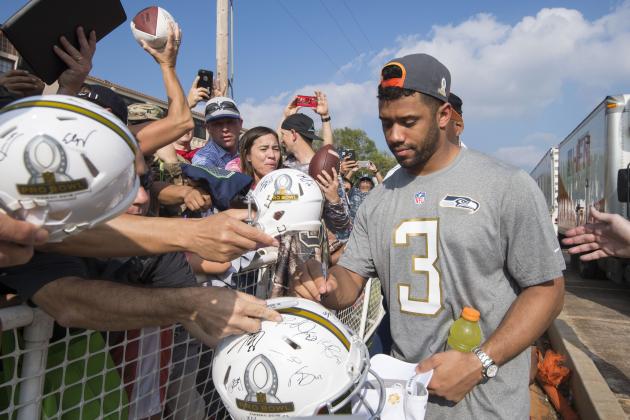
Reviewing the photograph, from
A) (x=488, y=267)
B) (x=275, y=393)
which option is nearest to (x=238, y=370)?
(x=275, y=393)

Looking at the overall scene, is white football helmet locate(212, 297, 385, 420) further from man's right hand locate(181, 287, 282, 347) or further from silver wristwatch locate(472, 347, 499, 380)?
silver wristwatch locate(472, 347, 499, 380)

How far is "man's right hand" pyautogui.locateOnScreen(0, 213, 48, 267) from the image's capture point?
135 cm

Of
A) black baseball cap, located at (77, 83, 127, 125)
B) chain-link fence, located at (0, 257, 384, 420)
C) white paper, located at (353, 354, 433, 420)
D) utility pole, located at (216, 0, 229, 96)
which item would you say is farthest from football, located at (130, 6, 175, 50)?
utility pole, located at (216, 0, 229, 96)

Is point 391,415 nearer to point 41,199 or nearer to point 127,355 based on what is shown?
point 127,355

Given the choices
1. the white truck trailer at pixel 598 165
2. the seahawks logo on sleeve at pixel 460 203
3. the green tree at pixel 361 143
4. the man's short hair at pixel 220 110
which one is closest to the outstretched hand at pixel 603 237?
the seahawks logo on sleeve at pixel 460 203

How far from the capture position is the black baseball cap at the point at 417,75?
2572mm

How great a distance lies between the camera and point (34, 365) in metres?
1.95

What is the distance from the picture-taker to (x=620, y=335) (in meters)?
7.25

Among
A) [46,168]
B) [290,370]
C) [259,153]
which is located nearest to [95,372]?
[290,370]

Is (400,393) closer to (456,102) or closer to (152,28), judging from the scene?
(152,28)

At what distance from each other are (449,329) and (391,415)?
60cm

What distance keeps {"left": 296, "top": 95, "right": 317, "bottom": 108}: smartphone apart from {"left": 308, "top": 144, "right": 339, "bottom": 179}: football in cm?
188

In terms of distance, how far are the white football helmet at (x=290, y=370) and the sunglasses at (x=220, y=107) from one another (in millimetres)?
3269

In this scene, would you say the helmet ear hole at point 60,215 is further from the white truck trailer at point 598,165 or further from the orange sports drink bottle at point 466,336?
the white truck trailer at point 598,165
